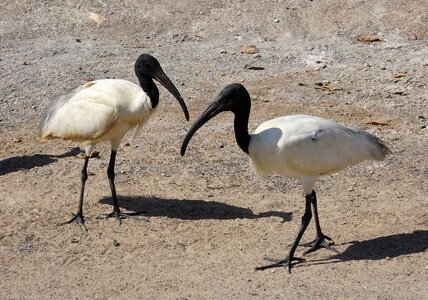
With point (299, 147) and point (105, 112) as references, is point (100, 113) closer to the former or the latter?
point (105, 112)

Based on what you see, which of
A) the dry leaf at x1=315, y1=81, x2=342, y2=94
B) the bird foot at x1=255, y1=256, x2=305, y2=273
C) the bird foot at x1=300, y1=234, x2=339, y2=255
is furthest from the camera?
the dry leaf at x1=315, y1=81, x2=342, y2=94

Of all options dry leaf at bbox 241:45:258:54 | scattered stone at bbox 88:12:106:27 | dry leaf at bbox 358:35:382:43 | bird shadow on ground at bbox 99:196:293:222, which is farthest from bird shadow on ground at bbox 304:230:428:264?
scattered stone at bbox 88:12:106:27

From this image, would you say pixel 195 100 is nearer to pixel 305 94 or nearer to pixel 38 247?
pixel 305 94

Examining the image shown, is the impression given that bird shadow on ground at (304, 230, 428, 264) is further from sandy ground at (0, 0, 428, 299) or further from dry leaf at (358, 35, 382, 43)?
dry leaf at (358, 35, 382, 43)

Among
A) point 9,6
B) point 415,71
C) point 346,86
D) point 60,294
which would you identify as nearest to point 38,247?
point 60,294

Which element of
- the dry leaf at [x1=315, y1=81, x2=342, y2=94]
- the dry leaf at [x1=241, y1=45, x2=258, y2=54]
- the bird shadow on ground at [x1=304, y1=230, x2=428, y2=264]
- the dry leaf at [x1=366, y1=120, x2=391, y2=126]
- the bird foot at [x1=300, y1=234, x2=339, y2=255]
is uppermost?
the bird foot at [x1=300, y1=234, x2=339, y2=255]

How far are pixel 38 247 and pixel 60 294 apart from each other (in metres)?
1.23

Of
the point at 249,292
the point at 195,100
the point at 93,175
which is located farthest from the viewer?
the point at 195,100

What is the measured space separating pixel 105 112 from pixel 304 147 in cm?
243

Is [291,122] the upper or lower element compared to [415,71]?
upper

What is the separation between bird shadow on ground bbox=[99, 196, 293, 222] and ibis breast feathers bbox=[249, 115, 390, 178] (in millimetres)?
1176

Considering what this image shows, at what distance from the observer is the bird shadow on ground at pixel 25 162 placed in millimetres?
11523

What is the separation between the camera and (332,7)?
18.0m

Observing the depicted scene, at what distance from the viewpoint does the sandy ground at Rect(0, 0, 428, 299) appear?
8.59 meters
